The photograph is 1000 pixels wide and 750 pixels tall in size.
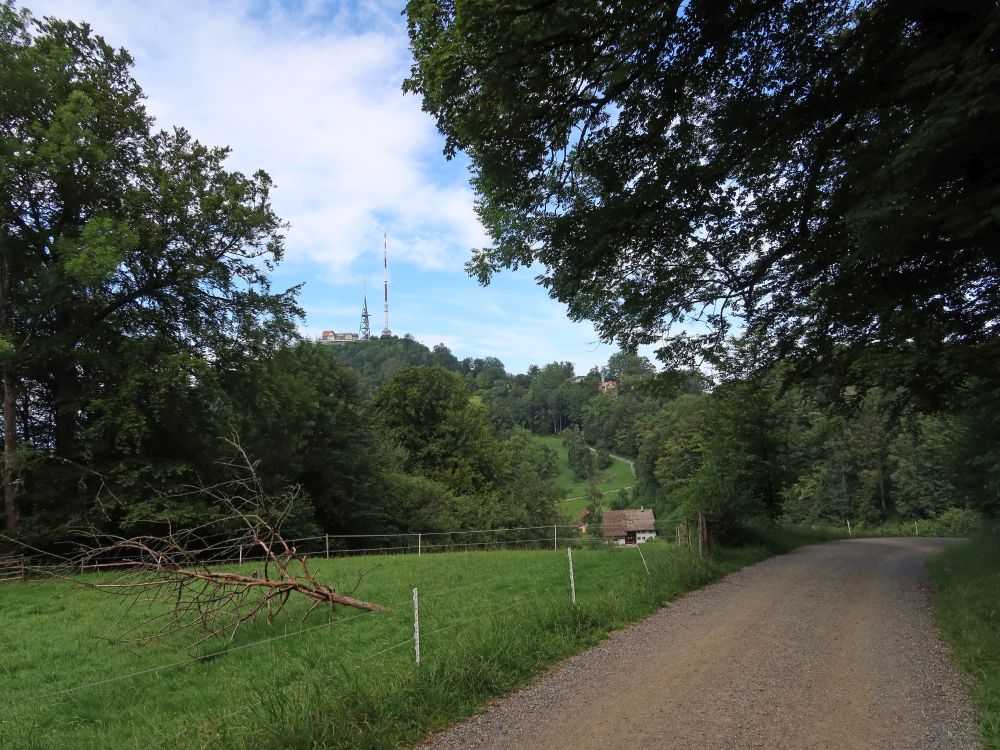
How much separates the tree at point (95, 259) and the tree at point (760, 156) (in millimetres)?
12754

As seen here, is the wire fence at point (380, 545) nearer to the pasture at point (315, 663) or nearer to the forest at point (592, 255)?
the forest at point (592, 255)

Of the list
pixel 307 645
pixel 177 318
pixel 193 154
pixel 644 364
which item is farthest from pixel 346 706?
pixel 193 154

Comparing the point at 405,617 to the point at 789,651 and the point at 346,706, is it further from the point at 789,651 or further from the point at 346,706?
the point at 789,651

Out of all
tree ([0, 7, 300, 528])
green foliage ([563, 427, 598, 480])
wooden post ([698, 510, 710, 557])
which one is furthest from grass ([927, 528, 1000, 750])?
green foliage ([563, 427, 598, 480])

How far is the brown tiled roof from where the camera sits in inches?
2566

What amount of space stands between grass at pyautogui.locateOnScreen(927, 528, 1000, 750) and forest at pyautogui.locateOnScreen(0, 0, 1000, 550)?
111 inches

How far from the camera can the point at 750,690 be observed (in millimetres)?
5316

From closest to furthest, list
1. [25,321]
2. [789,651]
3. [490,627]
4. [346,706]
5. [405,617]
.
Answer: [346,706] → [789,651] → [490,627] → [405,617] → [25,321]

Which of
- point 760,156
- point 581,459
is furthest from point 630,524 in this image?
point 760,156

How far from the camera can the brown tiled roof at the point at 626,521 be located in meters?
65.2

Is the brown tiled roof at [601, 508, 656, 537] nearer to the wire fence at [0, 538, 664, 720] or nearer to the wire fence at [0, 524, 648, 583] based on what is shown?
the wire fence at [0, 524, 648, 583]

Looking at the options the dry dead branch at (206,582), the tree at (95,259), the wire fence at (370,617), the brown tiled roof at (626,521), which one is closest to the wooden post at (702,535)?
the wire fence at (370,617)

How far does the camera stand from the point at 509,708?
5.12 m

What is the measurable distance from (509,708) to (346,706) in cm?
145
